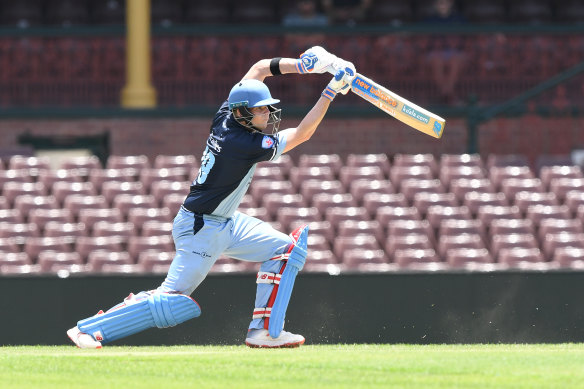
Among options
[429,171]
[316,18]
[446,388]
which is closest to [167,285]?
[446,388]

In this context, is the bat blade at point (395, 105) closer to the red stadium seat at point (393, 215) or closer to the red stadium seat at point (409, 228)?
the red stadium seat at point (409, 228)

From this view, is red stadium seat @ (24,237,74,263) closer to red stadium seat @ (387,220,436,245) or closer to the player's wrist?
red stadium seat @ (387,220,436,245)

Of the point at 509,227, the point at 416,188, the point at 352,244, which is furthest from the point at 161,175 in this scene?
the point at 509,227

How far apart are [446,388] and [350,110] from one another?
8350 mm

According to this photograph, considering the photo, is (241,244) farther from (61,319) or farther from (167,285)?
(61,319)

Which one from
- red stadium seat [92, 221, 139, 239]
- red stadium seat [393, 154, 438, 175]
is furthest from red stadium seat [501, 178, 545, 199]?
red stadium seat [92, 221, 139, 239]

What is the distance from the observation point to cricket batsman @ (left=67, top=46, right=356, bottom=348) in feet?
26.3

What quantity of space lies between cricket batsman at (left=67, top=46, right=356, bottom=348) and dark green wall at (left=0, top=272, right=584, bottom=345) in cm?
113

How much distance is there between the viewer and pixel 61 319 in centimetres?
959

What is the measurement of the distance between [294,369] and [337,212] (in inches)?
219

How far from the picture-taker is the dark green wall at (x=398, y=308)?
947cm

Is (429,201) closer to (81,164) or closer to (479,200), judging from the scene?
(479,200)

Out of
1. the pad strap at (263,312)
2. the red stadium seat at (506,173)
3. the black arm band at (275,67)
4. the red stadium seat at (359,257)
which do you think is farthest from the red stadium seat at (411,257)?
the black arm band at (275,67)

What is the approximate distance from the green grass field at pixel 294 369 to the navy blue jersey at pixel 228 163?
959mm
